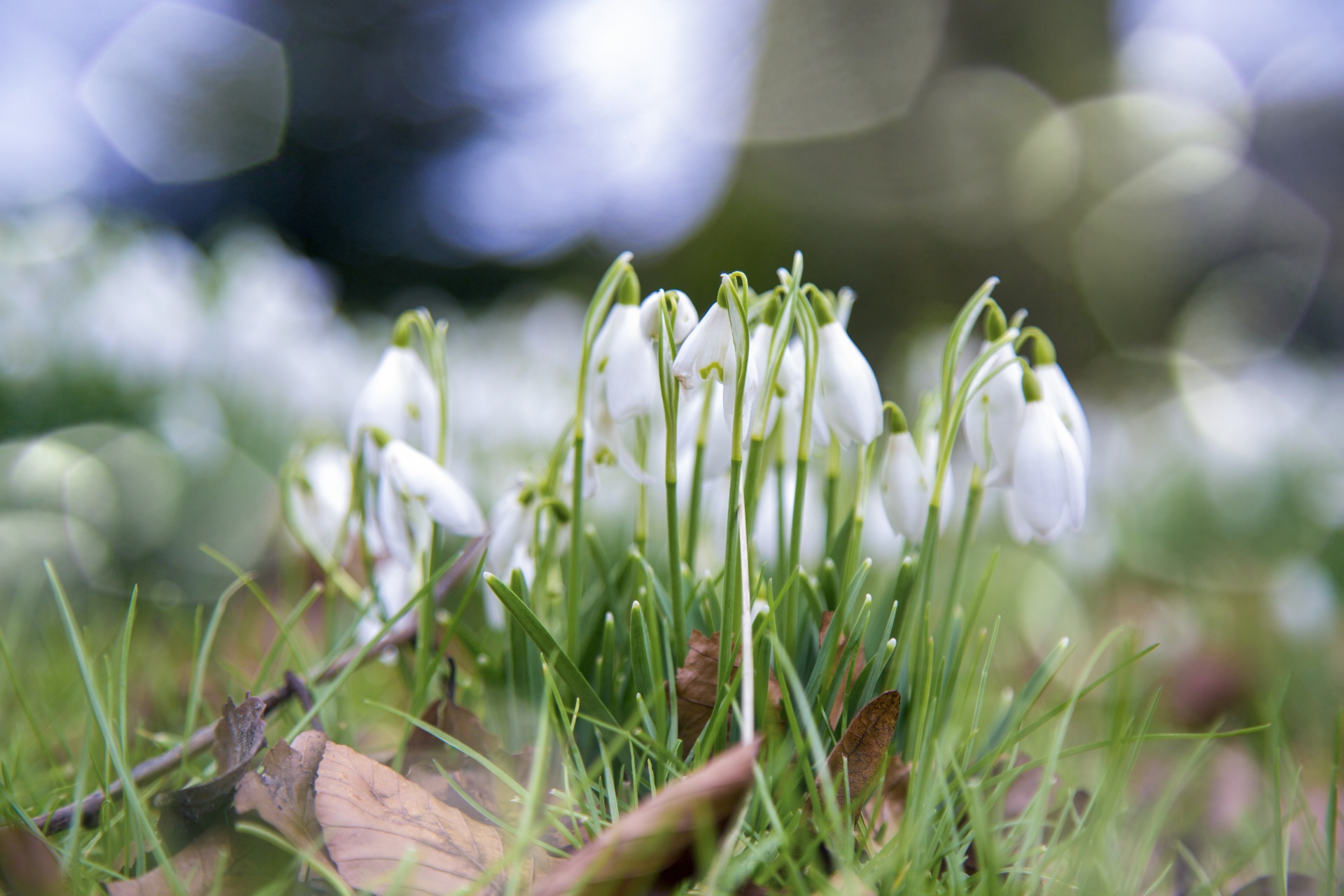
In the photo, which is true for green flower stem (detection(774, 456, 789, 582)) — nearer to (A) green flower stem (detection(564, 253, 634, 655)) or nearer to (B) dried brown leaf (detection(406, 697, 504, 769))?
(A) green flower stem (detection(564, 253, 634, 655))

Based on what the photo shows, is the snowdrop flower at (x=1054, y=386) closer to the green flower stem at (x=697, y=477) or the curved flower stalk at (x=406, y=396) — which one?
the green flower stem at (x=697, y=477)

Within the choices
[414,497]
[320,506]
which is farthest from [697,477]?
[320,506]

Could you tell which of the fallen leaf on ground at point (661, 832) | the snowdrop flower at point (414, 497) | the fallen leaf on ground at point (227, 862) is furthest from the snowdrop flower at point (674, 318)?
the fallen leaf on ground at point (227, 862)

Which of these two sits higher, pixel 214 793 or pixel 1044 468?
pixel 1044 468

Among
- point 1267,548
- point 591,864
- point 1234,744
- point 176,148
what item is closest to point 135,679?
point 591,864

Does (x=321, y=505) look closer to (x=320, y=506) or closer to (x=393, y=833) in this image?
(x=320, y=506)

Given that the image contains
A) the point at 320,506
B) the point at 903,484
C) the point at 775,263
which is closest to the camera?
the point at 903,484
